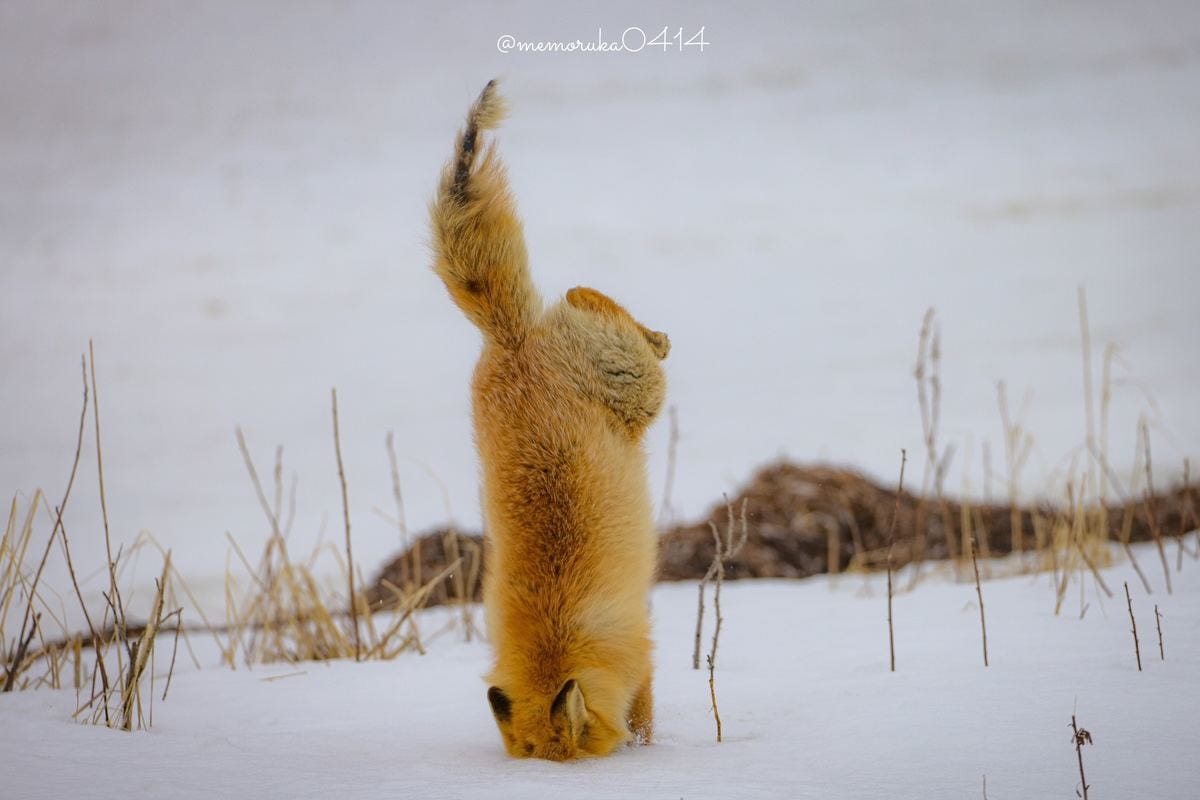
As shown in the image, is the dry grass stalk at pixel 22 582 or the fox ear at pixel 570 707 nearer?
the fox ear at pixel 570 707

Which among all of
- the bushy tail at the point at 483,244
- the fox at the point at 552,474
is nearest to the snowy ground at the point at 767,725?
the fox at the point at 552,474

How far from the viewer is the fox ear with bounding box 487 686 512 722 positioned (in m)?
2.24

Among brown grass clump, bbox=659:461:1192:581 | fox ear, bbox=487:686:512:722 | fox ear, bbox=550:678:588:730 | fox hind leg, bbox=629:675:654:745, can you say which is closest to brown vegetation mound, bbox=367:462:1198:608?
brown grass clump, bbox=659:461:1192:581

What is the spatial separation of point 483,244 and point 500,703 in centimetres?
107

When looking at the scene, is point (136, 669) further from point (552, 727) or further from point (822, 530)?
point (822, 530)

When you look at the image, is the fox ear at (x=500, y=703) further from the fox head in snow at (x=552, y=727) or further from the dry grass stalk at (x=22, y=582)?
the dry grass stalk at (x=22, y=582)

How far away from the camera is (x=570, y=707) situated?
2.17 metres

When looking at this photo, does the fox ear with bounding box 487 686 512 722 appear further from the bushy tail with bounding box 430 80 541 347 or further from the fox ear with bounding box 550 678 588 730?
the bushy tail with bounding box 430 80 541 347

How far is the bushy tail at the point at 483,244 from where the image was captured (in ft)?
7.88

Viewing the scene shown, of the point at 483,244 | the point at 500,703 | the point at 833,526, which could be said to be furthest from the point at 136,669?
the point at 833,526

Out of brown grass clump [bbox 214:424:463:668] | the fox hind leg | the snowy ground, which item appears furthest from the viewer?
brown grass clump [bbox 214:424:463:668]

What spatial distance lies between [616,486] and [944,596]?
92.4 inches

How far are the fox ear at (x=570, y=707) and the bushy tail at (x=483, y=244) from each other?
0.81m

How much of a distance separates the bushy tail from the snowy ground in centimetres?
105
